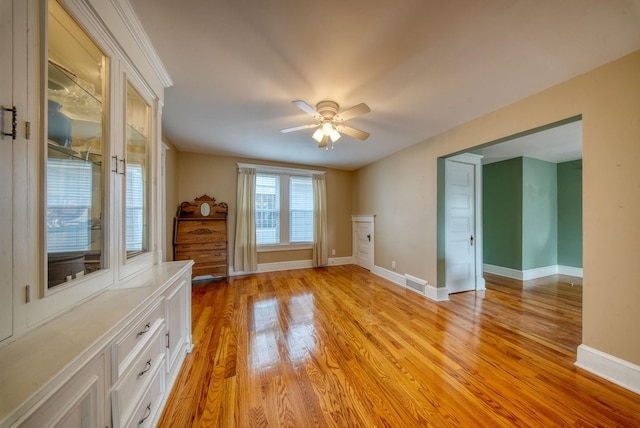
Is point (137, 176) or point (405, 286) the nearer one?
point (137, 176)

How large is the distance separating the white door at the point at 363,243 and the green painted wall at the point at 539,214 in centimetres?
286

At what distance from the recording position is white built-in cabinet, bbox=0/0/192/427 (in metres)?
0.70

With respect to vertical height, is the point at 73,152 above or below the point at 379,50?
below

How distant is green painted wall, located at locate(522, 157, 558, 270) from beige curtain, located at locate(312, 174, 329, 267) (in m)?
3.91

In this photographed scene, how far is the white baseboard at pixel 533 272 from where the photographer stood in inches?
165

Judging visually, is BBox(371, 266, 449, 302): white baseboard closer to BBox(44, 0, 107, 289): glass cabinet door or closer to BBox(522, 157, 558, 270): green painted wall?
BBox(522, 157, 558, 270): green painted wall

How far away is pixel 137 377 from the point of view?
1.07 metres

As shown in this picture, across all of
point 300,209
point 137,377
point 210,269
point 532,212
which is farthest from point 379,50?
point 532,212

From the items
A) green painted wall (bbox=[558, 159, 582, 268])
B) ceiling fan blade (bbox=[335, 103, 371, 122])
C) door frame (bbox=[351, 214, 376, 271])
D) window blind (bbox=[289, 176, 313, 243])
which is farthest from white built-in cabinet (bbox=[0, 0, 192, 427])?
green painted wall (bbox=[558, 159, 582, 268])

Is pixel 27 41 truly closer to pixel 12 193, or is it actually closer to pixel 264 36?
pixel 12 193

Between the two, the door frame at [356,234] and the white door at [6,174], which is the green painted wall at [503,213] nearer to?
the door frame at [356,234]

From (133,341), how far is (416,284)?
11.5 feet

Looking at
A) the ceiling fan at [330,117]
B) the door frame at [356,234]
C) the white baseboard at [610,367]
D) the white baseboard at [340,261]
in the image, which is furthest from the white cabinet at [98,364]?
the white baseboard at [340,261]

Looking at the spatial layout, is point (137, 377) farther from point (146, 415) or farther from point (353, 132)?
point (353, 132)
